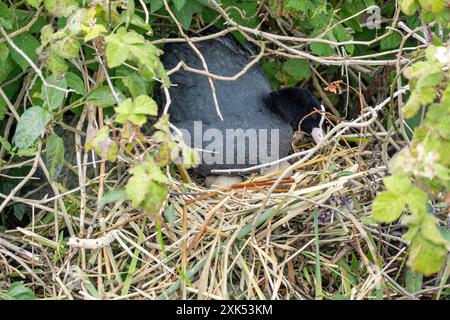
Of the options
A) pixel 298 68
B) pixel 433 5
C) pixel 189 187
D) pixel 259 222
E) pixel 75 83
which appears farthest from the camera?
pixel 298 68

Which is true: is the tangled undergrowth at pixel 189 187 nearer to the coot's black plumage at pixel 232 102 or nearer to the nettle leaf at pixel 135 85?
the nettle leaf at pixel 135 85

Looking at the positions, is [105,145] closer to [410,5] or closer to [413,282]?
[410,5]

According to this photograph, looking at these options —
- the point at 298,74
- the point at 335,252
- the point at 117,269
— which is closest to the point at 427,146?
the point at 335,252

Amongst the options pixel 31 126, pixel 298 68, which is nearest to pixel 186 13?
pixel 298 68

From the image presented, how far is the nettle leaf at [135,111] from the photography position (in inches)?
79.7

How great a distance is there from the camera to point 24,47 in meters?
2.69

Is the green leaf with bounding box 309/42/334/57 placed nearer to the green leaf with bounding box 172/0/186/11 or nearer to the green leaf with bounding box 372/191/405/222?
the green leaf with bounding box 172/0/186/11

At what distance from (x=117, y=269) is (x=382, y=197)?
92 cm

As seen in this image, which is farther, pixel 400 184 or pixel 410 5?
pixel 410 5

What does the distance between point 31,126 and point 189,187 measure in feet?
2.06

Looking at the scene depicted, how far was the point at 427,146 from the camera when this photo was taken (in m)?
1.89

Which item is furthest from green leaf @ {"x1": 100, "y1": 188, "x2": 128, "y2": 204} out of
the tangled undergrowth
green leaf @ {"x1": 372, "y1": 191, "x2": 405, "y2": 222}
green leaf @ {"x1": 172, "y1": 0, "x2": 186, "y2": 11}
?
green leaf @ {"x1": 372, "y1": 191, "x2": 405, "y2": 222}

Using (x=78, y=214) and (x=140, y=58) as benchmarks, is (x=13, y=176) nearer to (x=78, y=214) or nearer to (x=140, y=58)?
(x=78, y=214)

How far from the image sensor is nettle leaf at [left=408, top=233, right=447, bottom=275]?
1880 millimetres
